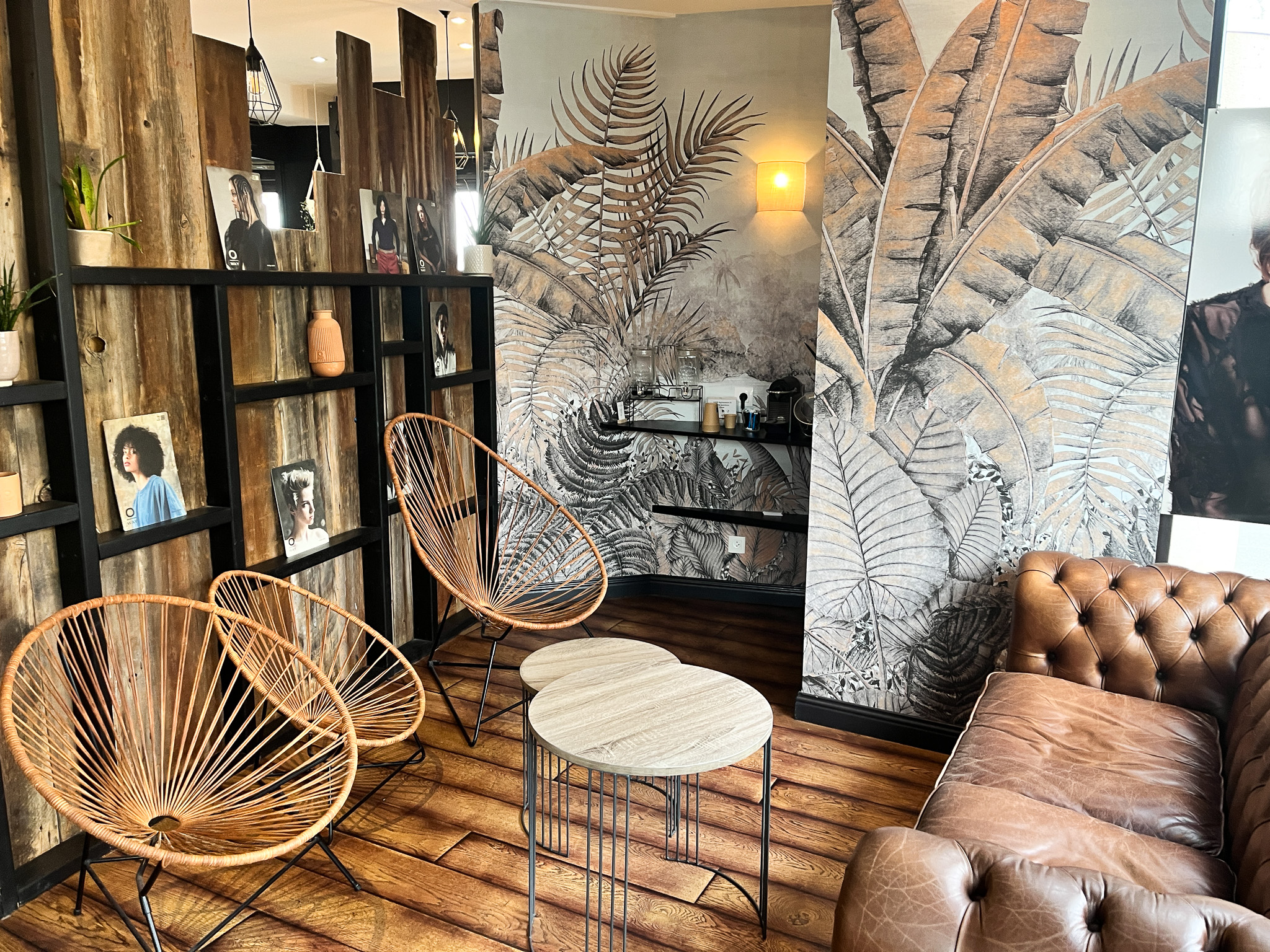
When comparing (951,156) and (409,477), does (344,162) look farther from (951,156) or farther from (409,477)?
(951,156)

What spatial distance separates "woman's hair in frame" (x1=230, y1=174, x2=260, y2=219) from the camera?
2.87 meters

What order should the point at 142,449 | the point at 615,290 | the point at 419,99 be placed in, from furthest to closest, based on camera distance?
the point at 615,290 < the point at 419,99 < the point at 142,449

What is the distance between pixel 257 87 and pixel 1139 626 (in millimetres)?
5053

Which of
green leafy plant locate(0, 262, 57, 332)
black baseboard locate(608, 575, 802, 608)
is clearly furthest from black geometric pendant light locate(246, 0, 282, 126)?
black baseboard locate(608, 575, 802, 608)

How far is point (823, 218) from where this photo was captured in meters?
3.09

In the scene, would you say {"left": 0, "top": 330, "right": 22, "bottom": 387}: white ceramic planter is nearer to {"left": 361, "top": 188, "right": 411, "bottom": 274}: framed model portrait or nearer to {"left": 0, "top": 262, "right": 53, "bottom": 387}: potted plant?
{"left": 0, "top": 262, "right": 53, "bottom": 387}: potted plant

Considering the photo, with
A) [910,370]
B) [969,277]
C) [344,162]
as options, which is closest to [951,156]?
[969,277]

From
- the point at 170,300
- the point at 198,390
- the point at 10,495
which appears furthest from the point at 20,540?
the point at 170,300

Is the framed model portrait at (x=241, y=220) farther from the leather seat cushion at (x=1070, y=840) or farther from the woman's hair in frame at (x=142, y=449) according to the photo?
the leather seat cushion at (x=1070, y=840)

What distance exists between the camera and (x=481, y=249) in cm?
405

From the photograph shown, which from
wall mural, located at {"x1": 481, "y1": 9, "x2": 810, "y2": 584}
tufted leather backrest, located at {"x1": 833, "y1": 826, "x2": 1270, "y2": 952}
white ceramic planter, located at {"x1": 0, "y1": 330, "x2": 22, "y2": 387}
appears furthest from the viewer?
wall mural, located at {"x1": 481, "y1": 9, "x2": 810, "y2": 584}

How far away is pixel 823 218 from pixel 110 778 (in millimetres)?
2526

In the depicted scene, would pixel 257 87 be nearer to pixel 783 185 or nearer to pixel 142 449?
pixel 783 185

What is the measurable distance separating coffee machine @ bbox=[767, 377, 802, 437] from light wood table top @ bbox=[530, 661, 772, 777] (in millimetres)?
2076
